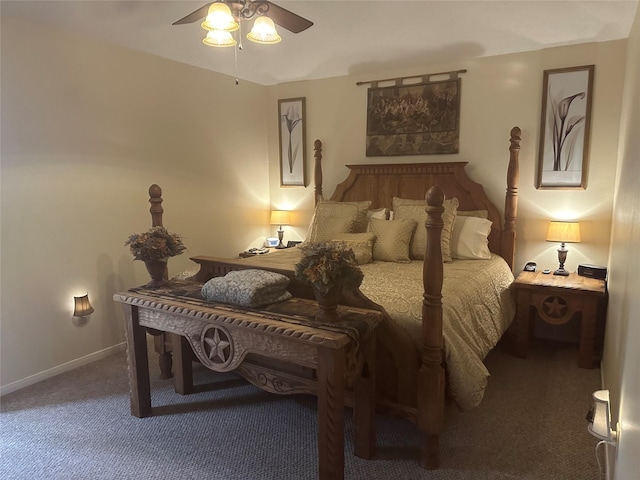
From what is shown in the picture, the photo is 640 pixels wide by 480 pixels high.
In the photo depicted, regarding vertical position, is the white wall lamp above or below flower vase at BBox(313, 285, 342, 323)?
below

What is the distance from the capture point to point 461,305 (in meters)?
2.56

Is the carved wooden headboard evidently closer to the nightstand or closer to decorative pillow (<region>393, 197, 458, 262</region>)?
decorative pillow (<region>393, 197, 458, 262</region>)

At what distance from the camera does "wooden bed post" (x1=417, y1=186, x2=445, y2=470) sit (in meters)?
2.03

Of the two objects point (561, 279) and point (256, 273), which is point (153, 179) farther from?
point (561, 279)

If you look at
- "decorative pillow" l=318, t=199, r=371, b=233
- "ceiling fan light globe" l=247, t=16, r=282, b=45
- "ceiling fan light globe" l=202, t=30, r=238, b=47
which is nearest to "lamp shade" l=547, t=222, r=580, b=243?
"decorative pillow" l=318, t=199, r=371, b=233

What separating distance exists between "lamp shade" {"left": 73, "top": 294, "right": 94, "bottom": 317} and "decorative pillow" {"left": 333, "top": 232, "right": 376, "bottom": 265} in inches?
78.2

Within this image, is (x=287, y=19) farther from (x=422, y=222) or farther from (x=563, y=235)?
(x=563, y=235)

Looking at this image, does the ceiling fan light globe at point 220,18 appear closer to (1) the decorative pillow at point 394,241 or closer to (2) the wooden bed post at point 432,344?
(2) the wooden bed post at point 432,344

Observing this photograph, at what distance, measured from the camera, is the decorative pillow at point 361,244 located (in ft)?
11.4

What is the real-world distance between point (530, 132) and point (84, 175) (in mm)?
3596

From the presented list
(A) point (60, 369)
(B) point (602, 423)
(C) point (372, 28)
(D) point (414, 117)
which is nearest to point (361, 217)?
(D) point (414, 117)

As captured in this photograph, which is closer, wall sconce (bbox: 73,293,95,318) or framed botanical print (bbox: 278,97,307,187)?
wall sconce (bbox: 73,293,95,318)

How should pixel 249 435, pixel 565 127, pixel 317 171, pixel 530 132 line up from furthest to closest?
pixel 317 171 < pixel 530 132 < pixel 565 127 < pixel 249 435

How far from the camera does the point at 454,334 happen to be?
7.53ft
